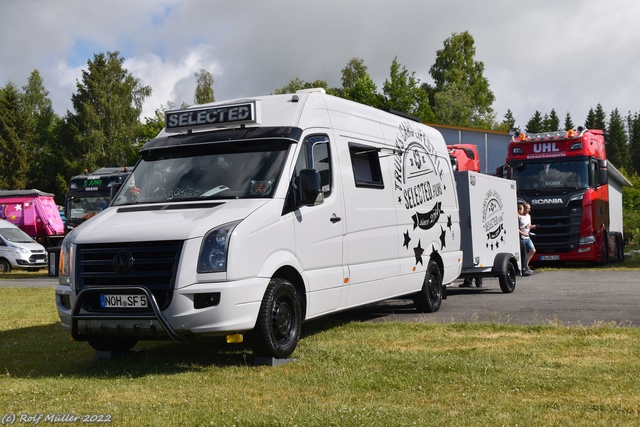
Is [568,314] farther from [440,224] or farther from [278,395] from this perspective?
[278,395]

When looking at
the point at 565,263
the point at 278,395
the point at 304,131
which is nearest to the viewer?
the point at 278,395

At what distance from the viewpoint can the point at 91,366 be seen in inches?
335

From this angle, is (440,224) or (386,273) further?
(440,224)

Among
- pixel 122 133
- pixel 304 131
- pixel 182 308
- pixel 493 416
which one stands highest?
pixel 122 133

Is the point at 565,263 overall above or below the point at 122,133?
below

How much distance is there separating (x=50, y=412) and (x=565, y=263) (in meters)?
23.0

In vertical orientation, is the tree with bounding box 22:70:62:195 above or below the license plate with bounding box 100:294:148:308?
above

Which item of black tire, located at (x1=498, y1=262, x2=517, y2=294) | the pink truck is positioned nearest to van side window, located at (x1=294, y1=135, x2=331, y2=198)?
black tire, located at (x1=498, y1=262, x2=517, y2=294)

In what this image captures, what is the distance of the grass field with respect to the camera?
5.83 meters

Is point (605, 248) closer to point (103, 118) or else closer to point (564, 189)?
point (564, 189)

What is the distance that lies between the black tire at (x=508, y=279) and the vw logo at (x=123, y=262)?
9.46m

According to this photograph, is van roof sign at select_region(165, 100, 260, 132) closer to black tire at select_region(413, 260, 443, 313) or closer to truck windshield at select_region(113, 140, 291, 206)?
truck windshield at select_region(113, 140, 291, 206)

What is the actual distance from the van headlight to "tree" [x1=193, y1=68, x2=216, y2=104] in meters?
68.3

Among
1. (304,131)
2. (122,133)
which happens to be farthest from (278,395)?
(122,133)
